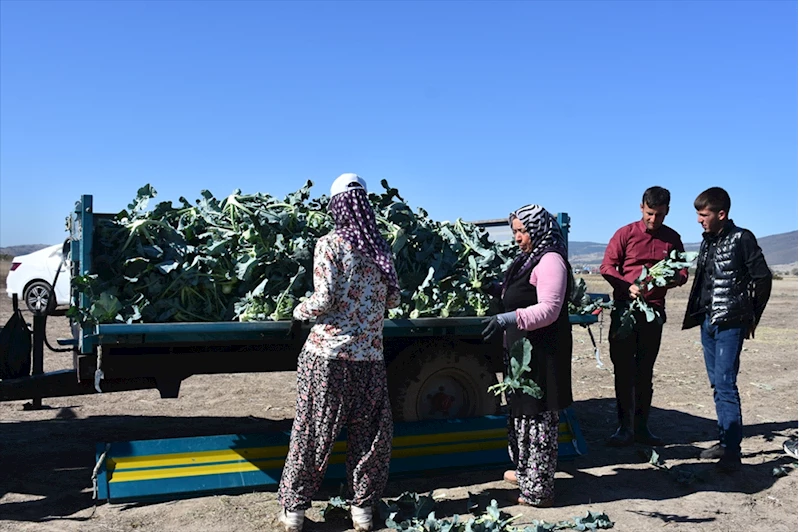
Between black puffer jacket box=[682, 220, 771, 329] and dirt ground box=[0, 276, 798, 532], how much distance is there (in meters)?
1.28

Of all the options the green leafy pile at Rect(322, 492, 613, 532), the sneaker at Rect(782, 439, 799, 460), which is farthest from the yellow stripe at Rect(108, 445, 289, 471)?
the sneaker at Rect(782, 439, 799, 460)

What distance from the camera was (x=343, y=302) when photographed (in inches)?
168

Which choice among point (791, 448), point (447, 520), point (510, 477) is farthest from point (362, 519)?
point (791, 448)

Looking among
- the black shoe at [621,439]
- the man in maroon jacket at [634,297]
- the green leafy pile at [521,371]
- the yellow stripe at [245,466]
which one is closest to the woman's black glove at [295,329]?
the yellow stripe at [245,466]

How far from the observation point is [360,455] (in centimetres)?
445

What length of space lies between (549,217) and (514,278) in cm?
47

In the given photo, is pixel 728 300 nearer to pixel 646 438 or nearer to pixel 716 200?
pixel 716 200

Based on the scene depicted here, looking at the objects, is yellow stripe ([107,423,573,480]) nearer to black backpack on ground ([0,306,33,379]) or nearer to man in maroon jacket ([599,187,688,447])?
man in maroon jacket ([599,187,688,447])

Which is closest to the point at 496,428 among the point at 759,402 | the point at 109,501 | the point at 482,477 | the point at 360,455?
the point at 482,477

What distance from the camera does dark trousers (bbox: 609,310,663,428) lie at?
648cm

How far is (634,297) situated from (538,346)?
177 centimetres

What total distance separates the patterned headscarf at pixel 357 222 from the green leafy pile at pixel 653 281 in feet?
9.07

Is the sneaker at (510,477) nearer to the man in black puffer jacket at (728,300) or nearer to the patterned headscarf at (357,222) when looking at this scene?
the man in black puffer jacket at (728,300)

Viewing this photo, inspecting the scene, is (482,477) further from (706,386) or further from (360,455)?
(706,386)
